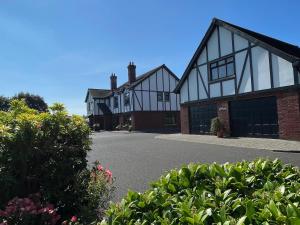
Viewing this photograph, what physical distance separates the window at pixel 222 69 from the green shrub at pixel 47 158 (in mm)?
15285

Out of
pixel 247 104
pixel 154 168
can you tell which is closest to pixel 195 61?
pixel 247 104

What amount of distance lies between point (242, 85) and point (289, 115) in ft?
11.9

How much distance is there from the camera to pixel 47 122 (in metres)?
4.00

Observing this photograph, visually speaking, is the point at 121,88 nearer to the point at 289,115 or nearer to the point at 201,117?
the point at 201,117

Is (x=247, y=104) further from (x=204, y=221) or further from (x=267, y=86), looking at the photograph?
(x=204, y=221)

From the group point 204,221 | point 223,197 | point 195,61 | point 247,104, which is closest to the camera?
point 204,221

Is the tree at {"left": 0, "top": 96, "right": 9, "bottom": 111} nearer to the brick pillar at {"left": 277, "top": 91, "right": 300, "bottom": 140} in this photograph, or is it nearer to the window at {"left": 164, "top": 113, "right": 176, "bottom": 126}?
the window at {"left": 164, "top": 113, "right": 176, "bottom": 126}

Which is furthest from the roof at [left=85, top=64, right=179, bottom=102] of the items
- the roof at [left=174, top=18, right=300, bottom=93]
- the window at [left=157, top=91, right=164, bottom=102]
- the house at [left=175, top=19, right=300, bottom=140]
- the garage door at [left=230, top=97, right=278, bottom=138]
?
the garage door at [left=230, top=97, right=278, bottom=138]

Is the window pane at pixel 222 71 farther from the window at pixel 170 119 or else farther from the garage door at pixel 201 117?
the window at pixel 170 119

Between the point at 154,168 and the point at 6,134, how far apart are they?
20.4 feet

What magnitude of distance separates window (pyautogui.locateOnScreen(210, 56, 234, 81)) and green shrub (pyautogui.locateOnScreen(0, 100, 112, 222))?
15285 mm

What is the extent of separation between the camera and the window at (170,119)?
120ft

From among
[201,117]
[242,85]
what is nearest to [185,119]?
[201,117]

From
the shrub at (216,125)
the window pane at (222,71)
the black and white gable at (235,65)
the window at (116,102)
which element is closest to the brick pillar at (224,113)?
the shrub at (216,125)
